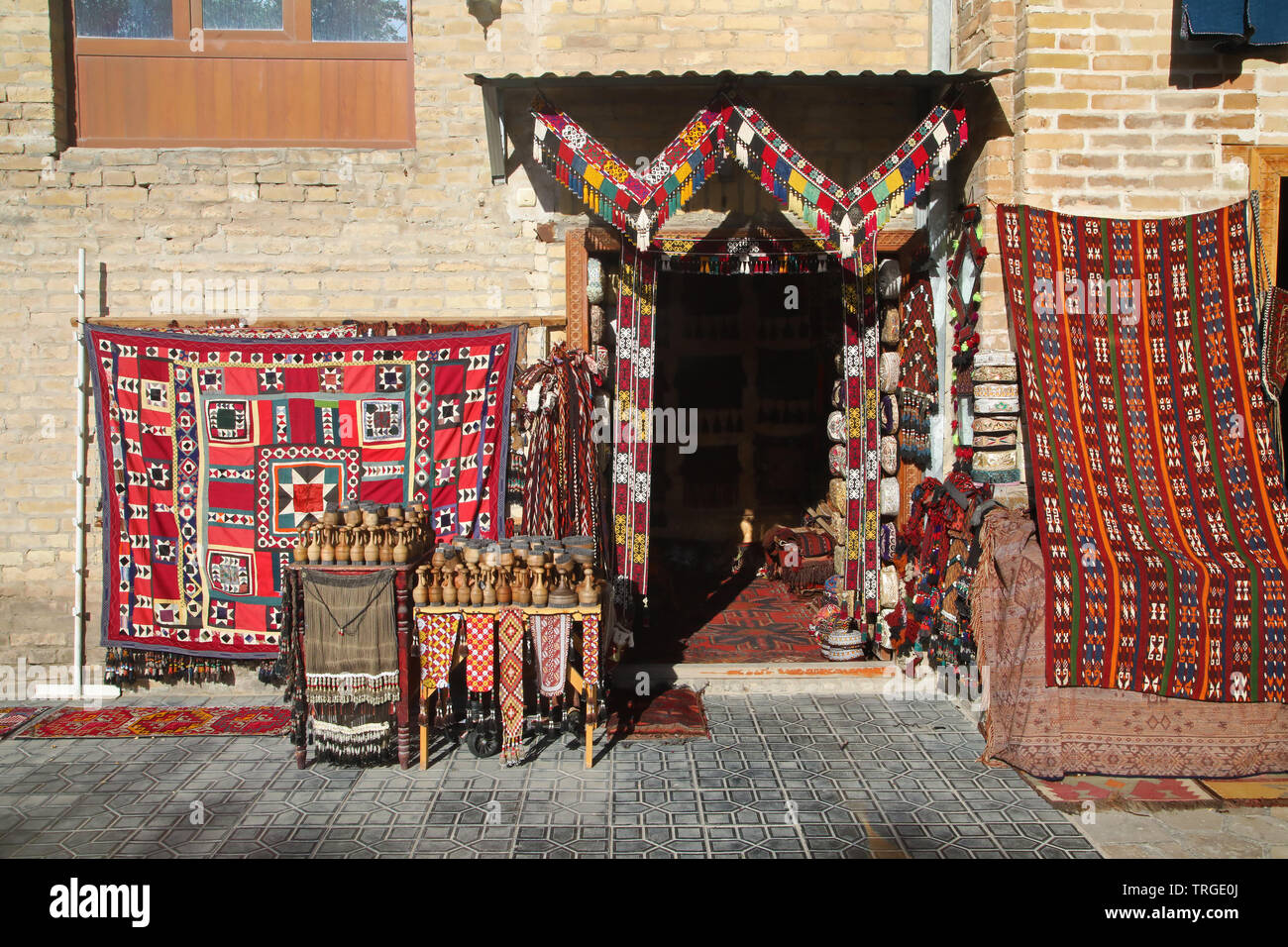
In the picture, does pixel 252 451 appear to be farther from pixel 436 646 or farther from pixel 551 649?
pixel 551 649

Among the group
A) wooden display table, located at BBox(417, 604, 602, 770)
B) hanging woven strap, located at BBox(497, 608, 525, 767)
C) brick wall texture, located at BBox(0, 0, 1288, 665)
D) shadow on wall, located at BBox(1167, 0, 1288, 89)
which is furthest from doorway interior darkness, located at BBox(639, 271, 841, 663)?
hanging woven strap, located at BBox(497, 608, 525, 767)

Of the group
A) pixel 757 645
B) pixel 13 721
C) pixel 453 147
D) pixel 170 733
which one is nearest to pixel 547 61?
pixel 453 147

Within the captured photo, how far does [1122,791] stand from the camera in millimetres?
5086

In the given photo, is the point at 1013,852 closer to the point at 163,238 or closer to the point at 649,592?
the point at 649,592

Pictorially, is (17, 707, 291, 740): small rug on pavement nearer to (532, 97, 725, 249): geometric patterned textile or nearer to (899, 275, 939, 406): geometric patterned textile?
(532, 97, 725, 249): geometric patterned textile

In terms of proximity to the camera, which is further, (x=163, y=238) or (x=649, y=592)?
(x=649, y=592)

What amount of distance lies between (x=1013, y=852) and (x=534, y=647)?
2531 millimetres

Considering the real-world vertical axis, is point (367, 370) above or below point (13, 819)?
above

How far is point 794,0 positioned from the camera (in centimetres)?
671

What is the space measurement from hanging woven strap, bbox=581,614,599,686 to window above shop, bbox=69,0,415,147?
3647 millimetres

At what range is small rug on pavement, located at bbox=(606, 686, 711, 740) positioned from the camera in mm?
5918

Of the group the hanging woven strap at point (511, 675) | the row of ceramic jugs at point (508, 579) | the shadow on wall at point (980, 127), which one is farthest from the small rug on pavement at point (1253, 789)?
the hanging woven strap at point (511, 675)

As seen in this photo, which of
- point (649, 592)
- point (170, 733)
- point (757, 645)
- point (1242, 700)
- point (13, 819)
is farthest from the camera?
point (649, 592)

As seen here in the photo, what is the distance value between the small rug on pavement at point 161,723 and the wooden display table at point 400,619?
0.77 meters
